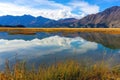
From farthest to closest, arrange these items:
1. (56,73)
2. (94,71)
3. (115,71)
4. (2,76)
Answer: (115,71) → (94,71) → (56,73) → (2,76)

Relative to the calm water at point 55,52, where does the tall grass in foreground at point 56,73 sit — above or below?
above

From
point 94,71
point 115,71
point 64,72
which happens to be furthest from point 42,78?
point 115,71

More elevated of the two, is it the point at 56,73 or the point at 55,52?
the point at 56,73

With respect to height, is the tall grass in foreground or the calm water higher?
the tall grass in foreground

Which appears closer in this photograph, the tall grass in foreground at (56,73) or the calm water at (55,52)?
the tall grass in foreground at (56,73)

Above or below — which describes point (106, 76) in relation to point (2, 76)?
below

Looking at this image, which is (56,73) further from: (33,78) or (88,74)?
(88,74)

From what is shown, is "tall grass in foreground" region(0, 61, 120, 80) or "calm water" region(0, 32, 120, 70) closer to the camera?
"tall grass in foreground" region(0, 61, 120, 80)

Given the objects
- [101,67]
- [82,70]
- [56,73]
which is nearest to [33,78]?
[56,73]

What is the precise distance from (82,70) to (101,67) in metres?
0.74

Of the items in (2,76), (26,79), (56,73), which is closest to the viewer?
(2,76)

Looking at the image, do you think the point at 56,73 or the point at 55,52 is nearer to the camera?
the point at 56,73

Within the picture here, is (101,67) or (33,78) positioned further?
(101,67)

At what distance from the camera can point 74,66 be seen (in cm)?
940
